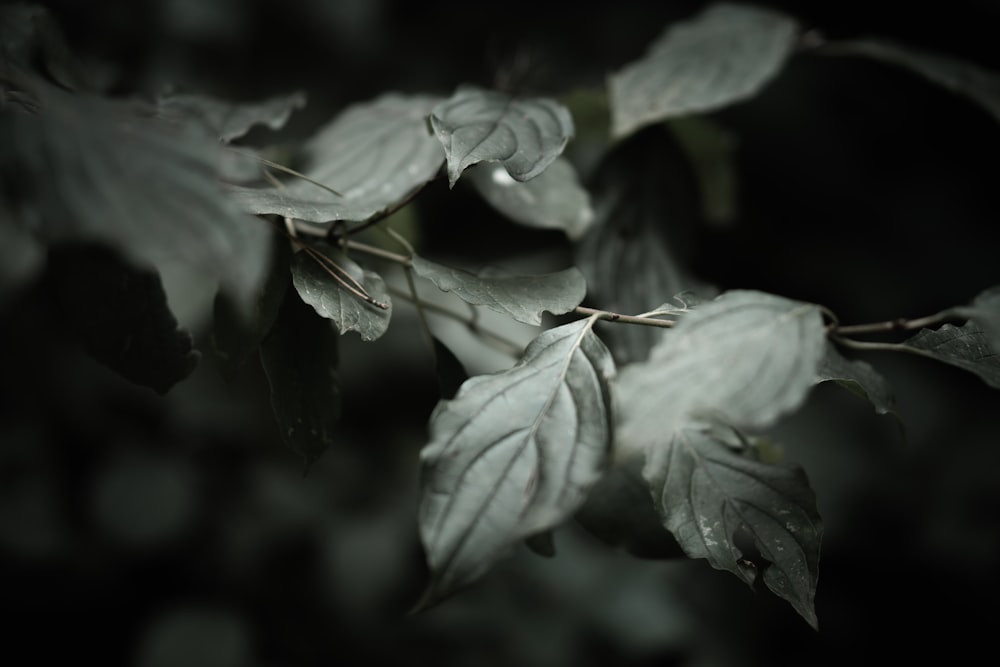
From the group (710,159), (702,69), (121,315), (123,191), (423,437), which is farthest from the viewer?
(423,437)

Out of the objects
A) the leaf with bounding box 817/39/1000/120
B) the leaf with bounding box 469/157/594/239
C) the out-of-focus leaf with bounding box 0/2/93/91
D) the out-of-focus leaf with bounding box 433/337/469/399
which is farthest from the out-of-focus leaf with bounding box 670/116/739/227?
the out-of-focus leaf with bounding box 0/2/93/91

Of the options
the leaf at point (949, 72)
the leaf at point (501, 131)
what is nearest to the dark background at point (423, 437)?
the leaf at point (949, 72)

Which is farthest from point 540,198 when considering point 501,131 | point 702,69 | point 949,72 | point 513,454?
point 949,72

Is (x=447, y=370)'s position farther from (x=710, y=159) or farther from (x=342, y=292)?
(x=710, y=159)

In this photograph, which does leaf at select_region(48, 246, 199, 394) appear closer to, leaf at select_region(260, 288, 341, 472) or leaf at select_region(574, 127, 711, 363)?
leaf at select_region(260, 288, 341, 472)

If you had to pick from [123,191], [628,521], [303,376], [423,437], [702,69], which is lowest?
[423,437]

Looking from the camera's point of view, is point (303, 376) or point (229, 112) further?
point (229, 112)

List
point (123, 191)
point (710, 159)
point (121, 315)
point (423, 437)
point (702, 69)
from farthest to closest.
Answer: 1. point (423, 437)
2. point (710, 159)
3. point (702, 69)
4. point (121, 315)
5. point (123, 191)

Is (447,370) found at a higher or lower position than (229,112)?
lower
